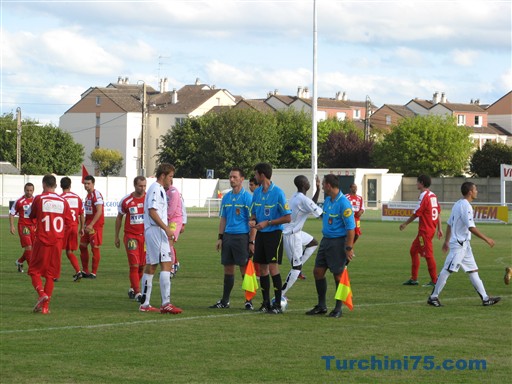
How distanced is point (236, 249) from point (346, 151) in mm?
85092

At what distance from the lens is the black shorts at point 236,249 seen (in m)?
14.1

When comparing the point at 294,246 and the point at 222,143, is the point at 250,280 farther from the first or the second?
the point at 222,143

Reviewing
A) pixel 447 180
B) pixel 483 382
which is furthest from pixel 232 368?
pixel 447 180

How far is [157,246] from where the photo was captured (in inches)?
539

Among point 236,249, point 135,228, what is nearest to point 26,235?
point 135,228

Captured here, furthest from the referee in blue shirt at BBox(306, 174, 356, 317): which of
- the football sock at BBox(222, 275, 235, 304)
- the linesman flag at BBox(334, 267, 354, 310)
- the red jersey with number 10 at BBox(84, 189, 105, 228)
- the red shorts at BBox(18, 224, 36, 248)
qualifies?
the red shorts at BBox(18, 224, 36, 248)

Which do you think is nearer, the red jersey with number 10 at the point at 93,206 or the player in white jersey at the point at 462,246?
the player in white jersey at the point at 462,246

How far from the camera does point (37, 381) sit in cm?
887

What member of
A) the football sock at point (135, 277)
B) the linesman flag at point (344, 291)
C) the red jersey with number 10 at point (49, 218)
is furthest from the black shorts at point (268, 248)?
the red jersey with number 10 at point (49, 218)

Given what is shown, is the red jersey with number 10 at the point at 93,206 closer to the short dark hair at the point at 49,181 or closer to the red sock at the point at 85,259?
the red sock at the point at 85,259

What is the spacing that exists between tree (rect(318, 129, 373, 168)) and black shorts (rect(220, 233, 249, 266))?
84545 millimetres

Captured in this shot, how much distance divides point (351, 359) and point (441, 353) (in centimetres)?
112

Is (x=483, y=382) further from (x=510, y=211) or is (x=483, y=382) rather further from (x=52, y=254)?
(x=510, y=211)

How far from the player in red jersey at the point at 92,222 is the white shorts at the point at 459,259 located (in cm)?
720
